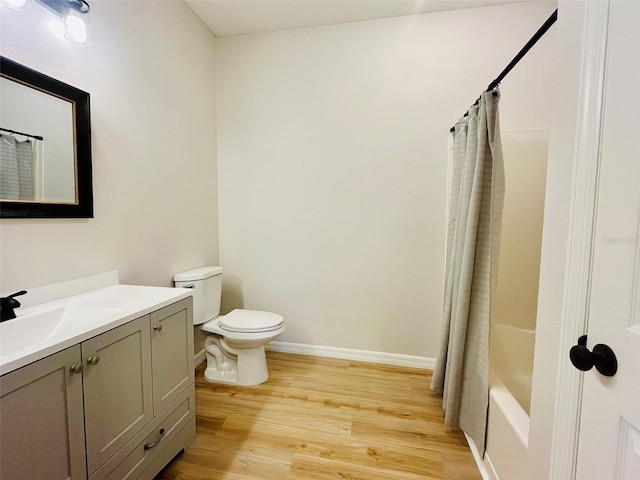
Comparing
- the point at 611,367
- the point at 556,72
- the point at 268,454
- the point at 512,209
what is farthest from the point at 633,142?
the point at 268,454

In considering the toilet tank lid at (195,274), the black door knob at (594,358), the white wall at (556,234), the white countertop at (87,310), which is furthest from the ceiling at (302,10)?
the black door knob at (594,358)

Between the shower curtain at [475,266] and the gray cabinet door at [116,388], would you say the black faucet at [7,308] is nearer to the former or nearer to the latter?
the gray cabinet door at [116,388]

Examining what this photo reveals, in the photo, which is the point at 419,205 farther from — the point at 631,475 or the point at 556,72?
the point at 631,475

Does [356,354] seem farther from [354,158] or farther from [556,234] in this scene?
[556,234]

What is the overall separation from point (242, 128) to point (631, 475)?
2.66 meters

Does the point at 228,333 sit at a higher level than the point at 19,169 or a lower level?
lower

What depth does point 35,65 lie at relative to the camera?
1.14 meters

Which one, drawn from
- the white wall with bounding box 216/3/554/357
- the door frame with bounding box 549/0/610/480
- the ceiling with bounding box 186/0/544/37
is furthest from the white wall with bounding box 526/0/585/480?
the ceiling with bounding box 186/0/544/37

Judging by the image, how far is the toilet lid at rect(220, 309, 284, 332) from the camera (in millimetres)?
1865

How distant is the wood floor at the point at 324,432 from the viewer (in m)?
1.31

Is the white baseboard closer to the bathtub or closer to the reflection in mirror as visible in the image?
the bathtub

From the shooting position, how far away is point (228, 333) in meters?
1.89

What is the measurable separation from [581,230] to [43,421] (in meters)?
1.51

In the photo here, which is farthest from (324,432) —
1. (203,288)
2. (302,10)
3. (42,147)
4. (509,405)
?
(302,10)
